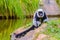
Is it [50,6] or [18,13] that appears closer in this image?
[18,13]

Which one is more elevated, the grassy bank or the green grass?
the grassy bank

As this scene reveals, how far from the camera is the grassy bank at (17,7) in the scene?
15828mm

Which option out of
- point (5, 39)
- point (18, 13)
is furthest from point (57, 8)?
Result: point (5, 39)

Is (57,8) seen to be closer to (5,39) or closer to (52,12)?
(52,12)

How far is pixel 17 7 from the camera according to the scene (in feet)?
52.2

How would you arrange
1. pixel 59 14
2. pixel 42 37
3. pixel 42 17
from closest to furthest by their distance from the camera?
pixel 42 37 → pixel 42 17 → pixel 59 14

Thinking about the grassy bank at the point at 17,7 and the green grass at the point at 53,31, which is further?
the grassy bank at the point at 17,7

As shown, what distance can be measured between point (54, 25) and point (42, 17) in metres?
1.20

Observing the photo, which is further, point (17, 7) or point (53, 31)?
point (17, 7)

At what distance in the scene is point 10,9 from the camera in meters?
16.8

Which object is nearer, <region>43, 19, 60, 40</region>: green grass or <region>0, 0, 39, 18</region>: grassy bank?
<region>43, 19, 60, 40</region>: green grass

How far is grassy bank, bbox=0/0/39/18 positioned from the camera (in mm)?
15828

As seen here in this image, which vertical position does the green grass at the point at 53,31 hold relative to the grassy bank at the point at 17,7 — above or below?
below

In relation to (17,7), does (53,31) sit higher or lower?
lower
